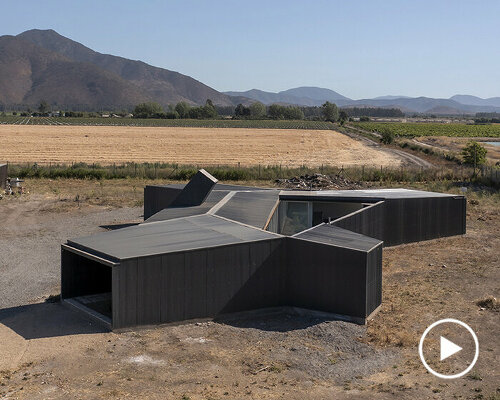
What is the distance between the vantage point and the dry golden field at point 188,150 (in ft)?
216

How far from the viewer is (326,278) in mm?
16750

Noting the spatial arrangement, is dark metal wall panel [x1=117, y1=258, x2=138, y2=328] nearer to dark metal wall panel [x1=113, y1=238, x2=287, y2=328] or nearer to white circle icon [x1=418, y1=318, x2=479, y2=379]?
dark metal wall panel [x1=113, y1=238, x2=287, y2=328]

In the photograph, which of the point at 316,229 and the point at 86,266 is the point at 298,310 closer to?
the point at 316,229

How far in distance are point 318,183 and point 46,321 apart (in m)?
27.2

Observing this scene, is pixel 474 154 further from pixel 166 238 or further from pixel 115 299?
pixel 115 299

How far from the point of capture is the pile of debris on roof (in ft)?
134

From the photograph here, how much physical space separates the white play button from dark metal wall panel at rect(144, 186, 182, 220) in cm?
1668

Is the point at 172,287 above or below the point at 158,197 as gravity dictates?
below

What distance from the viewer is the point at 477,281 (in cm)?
2062

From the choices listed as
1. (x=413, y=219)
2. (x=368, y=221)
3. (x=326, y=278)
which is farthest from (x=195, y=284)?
(x=413, y=219)

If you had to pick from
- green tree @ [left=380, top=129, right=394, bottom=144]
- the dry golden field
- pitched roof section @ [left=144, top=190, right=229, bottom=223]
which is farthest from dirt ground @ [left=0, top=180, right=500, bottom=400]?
green tree @ [left=380, top=129, right=394, bottom=144]

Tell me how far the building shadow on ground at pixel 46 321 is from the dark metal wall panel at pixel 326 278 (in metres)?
5.40

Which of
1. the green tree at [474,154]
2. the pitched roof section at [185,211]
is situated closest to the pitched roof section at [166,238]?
the pitched roof section at [185,211]

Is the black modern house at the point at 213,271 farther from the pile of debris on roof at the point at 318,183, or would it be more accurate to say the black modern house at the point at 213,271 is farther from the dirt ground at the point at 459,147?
the dirt ground at the point at 459,147
